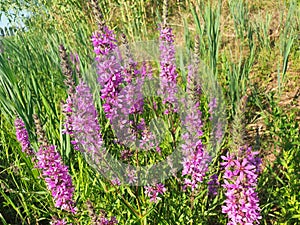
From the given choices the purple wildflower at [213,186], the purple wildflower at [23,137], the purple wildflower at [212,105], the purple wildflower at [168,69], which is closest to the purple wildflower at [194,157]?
the purple wildflower at [213,186]

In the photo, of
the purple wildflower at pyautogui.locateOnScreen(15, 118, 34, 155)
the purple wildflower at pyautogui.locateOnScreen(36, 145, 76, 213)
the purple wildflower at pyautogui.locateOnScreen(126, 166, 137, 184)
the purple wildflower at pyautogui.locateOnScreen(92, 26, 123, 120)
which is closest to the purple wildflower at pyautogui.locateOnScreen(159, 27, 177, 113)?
the purple wildflower at pyautogui.locateOnScreen(92, 26, 123, 120)

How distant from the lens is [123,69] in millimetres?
1996

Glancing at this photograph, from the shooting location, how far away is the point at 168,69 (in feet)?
6.84

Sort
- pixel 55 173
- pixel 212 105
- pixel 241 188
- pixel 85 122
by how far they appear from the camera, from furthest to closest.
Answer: pixel 212 105
pixel 85 122
pixel 55 173
pixel 241 188

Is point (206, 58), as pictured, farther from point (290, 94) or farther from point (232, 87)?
point (290, 94)

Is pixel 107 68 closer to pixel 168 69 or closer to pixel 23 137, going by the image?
pixel 168 69

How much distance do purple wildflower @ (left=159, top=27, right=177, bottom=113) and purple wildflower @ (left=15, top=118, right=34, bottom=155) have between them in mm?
1025

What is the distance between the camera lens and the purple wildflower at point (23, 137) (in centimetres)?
208

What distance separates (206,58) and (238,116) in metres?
2.25

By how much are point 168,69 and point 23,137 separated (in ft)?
3.66

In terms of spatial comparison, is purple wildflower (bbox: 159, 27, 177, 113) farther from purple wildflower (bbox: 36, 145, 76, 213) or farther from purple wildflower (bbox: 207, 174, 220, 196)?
purple wildflower (bbox: 36, 145, 76, 213)

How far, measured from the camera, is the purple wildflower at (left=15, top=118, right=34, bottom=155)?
6.82 ft

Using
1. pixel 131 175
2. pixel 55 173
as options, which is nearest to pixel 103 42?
pixel 55 173

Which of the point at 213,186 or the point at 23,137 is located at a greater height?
the point at 23,137
